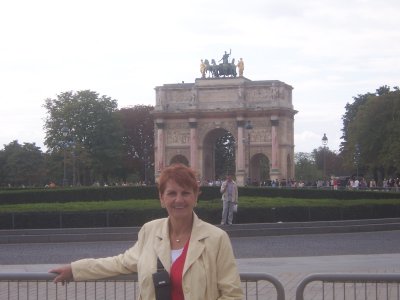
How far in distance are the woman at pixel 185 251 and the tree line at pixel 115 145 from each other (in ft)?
197

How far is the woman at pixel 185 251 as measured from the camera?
5605 millimetres

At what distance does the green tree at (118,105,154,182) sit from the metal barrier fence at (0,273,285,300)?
104 metres

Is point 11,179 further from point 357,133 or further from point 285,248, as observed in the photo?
point 285,248

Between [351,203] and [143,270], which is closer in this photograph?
[143,270]

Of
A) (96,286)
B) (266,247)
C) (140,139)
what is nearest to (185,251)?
(96,286)

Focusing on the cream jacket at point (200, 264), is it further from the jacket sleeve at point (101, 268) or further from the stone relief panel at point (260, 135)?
the stone relief panel at point (260, 135)

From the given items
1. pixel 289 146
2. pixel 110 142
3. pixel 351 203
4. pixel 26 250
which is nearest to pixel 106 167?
pixel 110 142

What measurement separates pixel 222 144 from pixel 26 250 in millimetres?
95331

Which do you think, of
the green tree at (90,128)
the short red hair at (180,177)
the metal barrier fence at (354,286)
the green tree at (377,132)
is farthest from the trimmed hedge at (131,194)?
the green tree at (90,128)

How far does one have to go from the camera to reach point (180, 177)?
19.3 ft

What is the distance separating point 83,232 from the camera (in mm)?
24984

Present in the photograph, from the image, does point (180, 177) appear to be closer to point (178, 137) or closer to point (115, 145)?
point (115, 145)

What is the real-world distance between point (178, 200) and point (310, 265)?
11.7 meters

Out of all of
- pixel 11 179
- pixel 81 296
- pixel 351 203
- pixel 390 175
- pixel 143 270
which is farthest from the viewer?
pixel 11 179
